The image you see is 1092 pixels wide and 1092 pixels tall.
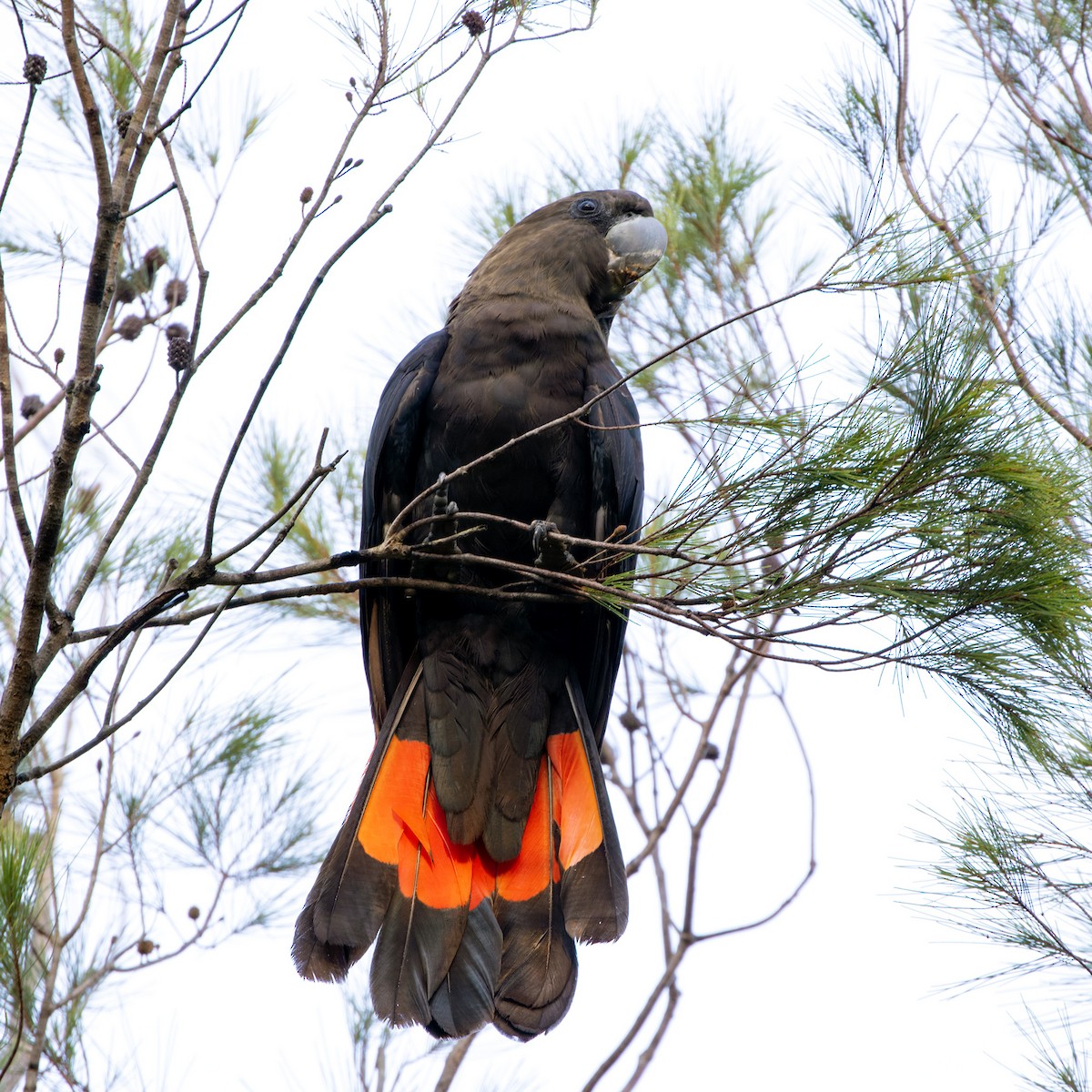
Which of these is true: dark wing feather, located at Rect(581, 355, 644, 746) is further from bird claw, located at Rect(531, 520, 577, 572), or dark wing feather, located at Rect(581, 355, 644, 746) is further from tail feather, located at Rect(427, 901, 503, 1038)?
tail feather, located at Rect(427, 901, 503, 1038)

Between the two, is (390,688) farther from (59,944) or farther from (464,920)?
(59,944)

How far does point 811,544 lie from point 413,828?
1148mm

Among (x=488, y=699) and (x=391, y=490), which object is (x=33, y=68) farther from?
(x=488, y=699)

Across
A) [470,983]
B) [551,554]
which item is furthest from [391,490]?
[470,983]

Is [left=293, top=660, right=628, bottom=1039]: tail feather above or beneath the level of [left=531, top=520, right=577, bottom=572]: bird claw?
beneath

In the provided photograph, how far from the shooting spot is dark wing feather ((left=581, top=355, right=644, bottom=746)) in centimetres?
262

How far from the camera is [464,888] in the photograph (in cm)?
245

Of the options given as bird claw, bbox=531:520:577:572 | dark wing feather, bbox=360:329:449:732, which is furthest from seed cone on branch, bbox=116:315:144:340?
bird claw, bbox=531:520:577:572

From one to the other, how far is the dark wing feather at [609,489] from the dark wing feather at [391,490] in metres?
0.38

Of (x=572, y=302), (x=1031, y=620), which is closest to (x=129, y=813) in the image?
(x=572, y=302)

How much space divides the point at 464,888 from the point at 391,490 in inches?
35.0

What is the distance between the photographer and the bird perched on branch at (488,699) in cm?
230

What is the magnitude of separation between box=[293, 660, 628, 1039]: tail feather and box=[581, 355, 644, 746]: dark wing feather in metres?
0.12

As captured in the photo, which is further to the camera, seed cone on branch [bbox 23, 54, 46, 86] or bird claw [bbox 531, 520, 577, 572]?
bird claw [bbox 531, 520, 577, 572]
